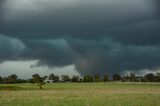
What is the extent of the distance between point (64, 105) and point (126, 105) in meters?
6.01

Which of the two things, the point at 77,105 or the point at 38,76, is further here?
the point at 38,76

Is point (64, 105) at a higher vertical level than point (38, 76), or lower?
lower

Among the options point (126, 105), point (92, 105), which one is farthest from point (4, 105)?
point (126, 105)

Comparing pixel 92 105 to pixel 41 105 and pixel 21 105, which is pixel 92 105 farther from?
pixel 21 105

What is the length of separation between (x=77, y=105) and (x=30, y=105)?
15.3 feet

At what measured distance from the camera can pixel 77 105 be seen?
31938 millimetres

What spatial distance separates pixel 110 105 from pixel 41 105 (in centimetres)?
670

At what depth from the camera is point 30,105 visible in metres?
32.3

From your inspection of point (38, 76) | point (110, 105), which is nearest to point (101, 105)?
point (110, 105)

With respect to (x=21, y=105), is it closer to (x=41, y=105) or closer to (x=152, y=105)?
(x=41, y=105)

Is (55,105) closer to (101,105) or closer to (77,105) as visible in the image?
(77,105)

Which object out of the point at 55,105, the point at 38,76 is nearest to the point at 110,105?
the point at 55,105

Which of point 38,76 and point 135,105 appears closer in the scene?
point 135,105

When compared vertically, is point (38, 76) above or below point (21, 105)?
above
